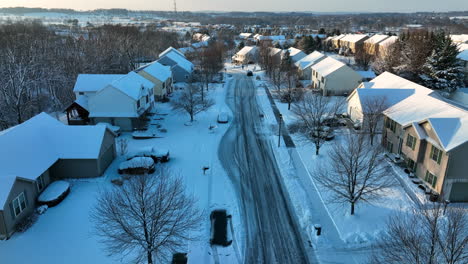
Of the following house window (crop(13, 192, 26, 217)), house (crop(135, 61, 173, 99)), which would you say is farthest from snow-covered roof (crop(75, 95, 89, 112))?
house window (crop(13, 192, 26, 217))

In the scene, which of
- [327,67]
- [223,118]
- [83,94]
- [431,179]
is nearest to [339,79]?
[327,67]

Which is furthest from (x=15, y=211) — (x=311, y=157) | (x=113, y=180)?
(x=311, y=157)

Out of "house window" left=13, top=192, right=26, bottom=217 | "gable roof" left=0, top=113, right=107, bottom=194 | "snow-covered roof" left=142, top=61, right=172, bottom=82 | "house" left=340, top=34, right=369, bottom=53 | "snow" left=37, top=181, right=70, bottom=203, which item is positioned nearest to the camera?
"house window" left=13, top=192, right=26, bottom=217

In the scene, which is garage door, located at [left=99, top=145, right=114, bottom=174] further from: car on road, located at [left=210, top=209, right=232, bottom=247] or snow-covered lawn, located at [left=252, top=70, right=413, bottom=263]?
snow-covered lawn, located at [left=252, top=70, right=413, bottom=263]

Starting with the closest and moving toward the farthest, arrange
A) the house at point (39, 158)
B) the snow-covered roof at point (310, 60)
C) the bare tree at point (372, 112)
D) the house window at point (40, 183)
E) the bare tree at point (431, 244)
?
the bare tree at point (431, 244) < the house at point (39, 158) < the house window at point (40, 183) < the bare tree at point (372, 112) < the snow-covered roof at point (310, 60)

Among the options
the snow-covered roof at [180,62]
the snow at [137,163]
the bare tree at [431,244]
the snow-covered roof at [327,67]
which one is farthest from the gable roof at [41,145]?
the snow-covered roof at [180,62]

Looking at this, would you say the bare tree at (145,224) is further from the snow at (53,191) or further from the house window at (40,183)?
the house window at (40,183)

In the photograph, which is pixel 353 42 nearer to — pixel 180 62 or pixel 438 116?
pixel 180 62

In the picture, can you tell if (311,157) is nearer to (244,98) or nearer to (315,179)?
(315,179)

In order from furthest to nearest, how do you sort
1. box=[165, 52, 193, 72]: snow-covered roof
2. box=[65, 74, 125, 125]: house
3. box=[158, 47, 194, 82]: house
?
box=[165, 52, 193, 72]: snow-covered roof
box=[158, 47, 194, 82]: house
box=[65, 74, 125, 125]: house
